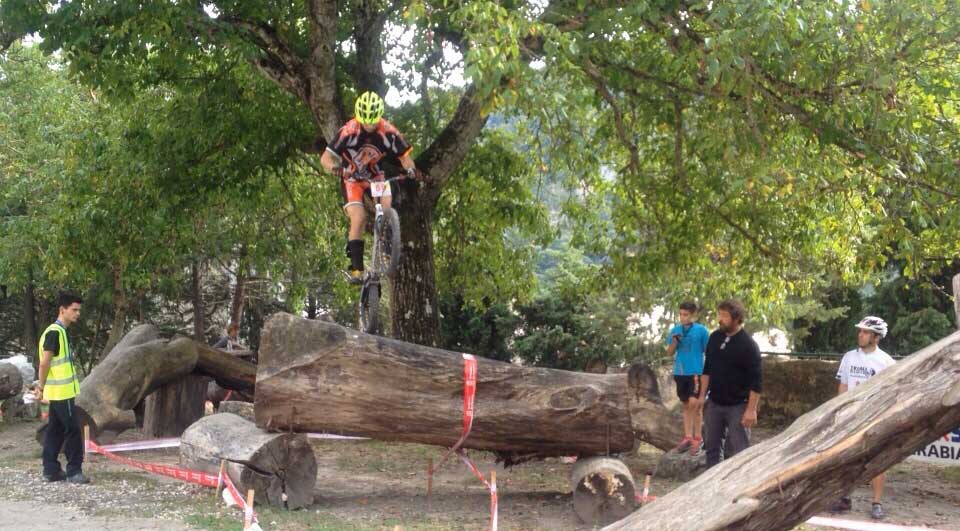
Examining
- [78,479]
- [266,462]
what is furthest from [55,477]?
[266,462]

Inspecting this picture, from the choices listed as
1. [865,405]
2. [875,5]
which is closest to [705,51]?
[875,5]

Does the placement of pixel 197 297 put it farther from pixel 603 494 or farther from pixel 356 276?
pixel 603 494

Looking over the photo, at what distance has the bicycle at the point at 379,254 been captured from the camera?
9.42 metres

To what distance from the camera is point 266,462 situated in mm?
8586

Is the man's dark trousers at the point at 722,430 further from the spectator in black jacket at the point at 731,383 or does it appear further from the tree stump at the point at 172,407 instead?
the tree stump at the point at 172,407

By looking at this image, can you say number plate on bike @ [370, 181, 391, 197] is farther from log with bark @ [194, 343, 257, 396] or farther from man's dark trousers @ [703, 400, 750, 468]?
log with bark @ [194, 343, 257, 396]

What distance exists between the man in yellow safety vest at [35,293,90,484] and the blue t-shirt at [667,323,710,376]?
6.05m

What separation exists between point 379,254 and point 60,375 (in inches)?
126

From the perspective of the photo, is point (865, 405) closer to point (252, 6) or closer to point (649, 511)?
point (649, 511)

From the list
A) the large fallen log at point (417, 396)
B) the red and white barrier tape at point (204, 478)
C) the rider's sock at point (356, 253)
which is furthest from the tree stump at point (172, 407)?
the large fallen log at point (417, 396)

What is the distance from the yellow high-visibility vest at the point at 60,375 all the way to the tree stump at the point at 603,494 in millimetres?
4834

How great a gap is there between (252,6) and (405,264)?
356 centimetres

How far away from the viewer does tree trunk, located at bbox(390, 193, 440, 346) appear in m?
12.8

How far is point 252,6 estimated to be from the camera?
12484 mm
